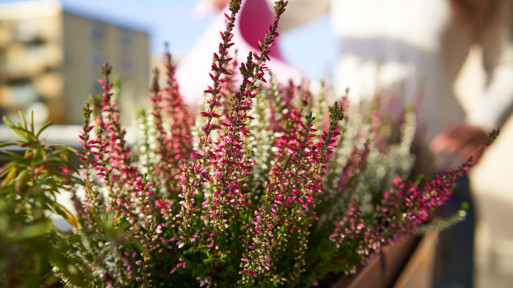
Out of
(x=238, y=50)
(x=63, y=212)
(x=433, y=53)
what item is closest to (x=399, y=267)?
(x=238, y=50)

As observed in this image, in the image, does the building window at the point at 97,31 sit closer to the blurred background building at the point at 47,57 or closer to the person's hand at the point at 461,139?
the blurred background building at the point at 47,57

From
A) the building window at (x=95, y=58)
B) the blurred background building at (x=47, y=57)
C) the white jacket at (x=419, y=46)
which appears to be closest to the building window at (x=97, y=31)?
the blurred background building at (x=47, y=57)

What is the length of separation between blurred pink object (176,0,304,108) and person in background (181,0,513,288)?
53 cm

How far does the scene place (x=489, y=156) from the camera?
9.87ft

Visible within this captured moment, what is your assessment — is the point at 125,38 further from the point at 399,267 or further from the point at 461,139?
the point at 399,267

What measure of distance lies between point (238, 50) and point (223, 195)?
40 cm

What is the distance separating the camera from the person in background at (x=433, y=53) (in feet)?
5.21

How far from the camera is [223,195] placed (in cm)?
43

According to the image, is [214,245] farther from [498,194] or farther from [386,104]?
[498,194]

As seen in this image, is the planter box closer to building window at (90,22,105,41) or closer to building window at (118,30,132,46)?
building window at (90,22,105,41)

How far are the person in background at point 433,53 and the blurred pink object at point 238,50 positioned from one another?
1.75ft

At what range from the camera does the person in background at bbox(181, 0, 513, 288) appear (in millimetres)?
1589

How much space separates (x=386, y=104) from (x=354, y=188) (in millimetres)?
749

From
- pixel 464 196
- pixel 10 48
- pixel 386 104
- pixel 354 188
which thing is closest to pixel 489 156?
pixel 464 196
